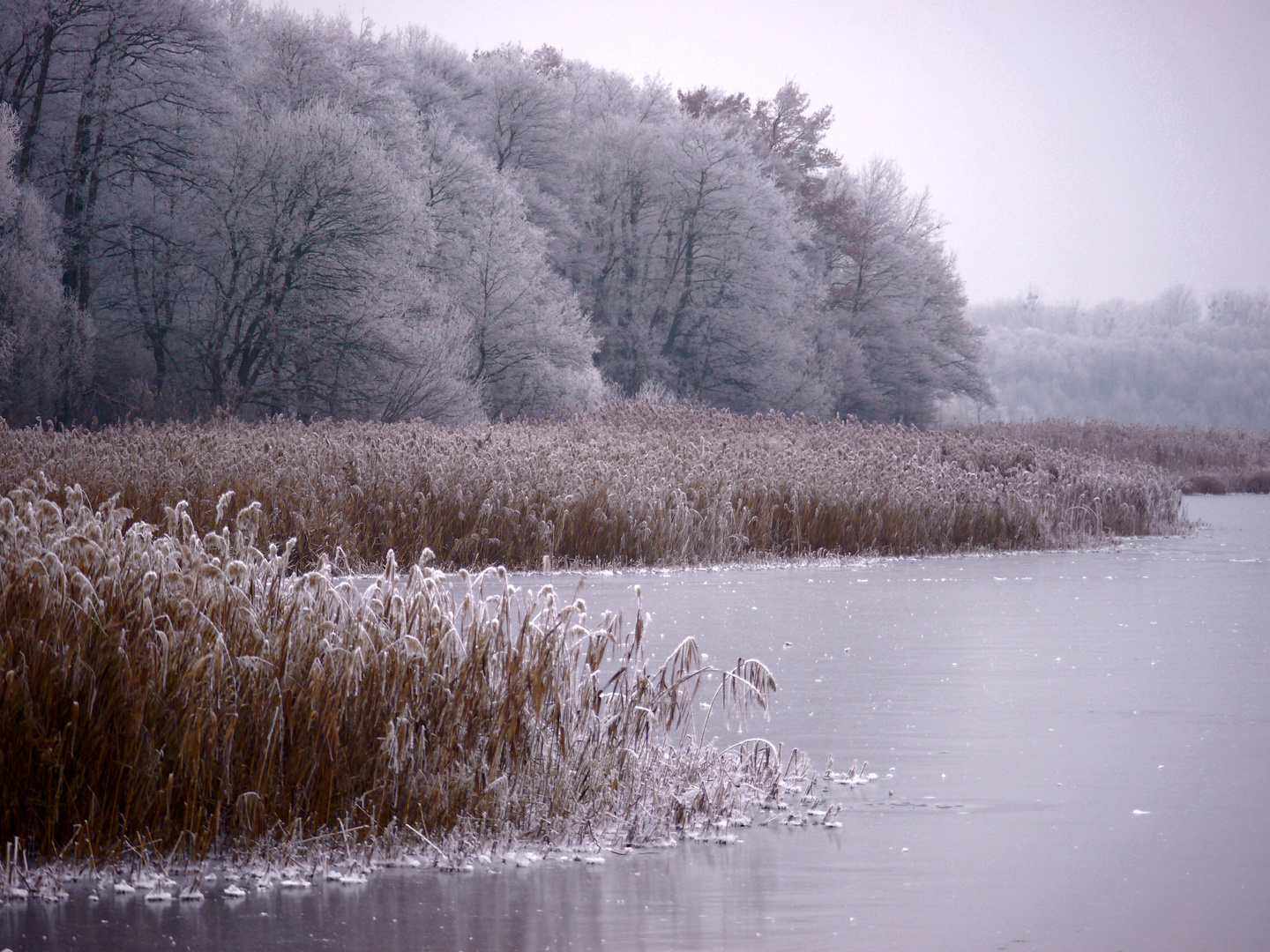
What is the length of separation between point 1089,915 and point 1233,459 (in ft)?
115

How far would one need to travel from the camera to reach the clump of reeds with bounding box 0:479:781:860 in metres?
4.40

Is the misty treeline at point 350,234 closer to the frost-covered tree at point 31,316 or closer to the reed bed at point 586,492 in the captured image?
the frost-covered tree at point 31,316

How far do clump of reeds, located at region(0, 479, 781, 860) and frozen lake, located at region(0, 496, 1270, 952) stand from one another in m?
0.32

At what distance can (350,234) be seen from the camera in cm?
2717

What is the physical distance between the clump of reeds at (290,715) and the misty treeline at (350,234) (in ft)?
55.1

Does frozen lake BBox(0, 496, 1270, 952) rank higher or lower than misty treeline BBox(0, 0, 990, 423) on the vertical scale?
lower

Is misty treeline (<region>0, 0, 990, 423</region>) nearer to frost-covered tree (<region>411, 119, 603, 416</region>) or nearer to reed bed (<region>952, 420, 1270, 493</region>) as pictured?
frost-covered tree (<region>411, 119, 603, 416</region>)

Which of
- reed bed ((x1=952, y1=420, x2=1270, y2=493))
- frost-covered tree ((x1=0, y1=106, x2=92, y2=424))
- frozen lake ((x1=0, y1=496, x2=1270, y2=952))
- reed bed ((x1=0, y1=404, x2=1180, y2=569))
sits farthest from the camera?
reed bed ((x1=952, y1=420, x2=1270, y2=493))

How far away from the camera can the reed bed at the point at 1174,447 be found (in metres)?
33.2

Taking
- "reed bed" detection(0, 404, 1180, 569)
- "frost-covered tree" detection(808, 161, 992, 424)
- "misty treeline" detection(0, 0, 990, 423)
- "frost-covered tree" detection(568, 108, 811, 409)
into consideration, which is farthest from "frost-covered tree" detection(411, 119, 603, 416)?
"frost-covered tree" detection(808, 161, 992, 424)

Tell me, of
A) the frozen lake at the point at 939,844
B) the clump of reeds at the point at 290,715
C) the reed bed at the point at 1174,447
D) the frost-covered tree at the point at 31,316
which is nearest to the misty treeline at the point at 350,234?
the frost-covered tree at the point at 31,316

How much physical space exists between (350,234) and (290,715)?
23420 millimetres

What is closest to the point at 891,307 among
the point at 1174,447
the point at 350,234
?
the point at 1174,447

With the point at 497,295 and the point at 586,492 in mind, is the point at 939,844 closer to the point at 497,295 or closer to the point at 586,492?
the point at 586,492
